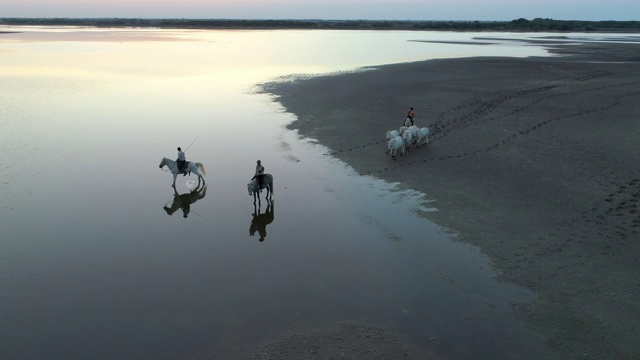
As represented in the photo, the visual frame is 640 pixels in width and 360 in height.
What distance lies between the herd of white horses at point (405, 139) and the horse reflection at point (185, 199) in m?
7.65

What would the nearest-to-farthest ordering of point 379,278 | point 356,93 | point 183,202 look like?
point 379,278 < point 183,202 < point 356,93

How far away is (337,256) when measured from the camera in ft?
39.2

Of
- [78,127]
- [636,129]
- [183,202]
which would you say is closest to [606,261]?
[183,202]

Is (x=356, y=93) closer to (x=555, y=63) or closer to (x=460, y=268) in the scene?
(x=460, y=268)

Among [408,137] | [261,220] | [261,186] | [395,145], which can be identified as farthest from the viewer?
[408,137]

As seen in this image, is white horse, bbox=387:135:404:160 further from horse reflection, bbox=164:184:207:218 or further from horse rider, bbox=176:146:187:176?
horse rider, bbox=176:146:187:176

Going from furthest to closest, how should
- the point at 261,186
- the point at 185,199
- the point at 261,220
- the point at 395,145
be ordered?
the point at 395,145 → the point at 185,199 → the point at 261,186 → the point at 261,220

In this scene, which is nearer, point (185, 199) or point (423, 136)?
point (185, 199)

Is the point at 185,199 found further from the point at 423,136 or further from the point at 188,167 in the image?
the point at 423,136

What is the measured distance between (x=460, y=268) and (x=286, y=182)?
25.1 ft

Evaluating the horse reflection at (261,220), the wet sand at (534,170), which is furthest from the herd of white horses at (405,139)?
the horse reflection at (261,220)

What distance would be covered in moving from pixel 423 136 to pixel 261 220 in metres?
9.31

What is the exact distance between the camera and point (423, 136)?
20344 mm

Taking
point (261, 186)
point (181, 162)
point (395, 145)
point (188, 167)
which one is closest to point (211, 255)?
point (261, 186)
